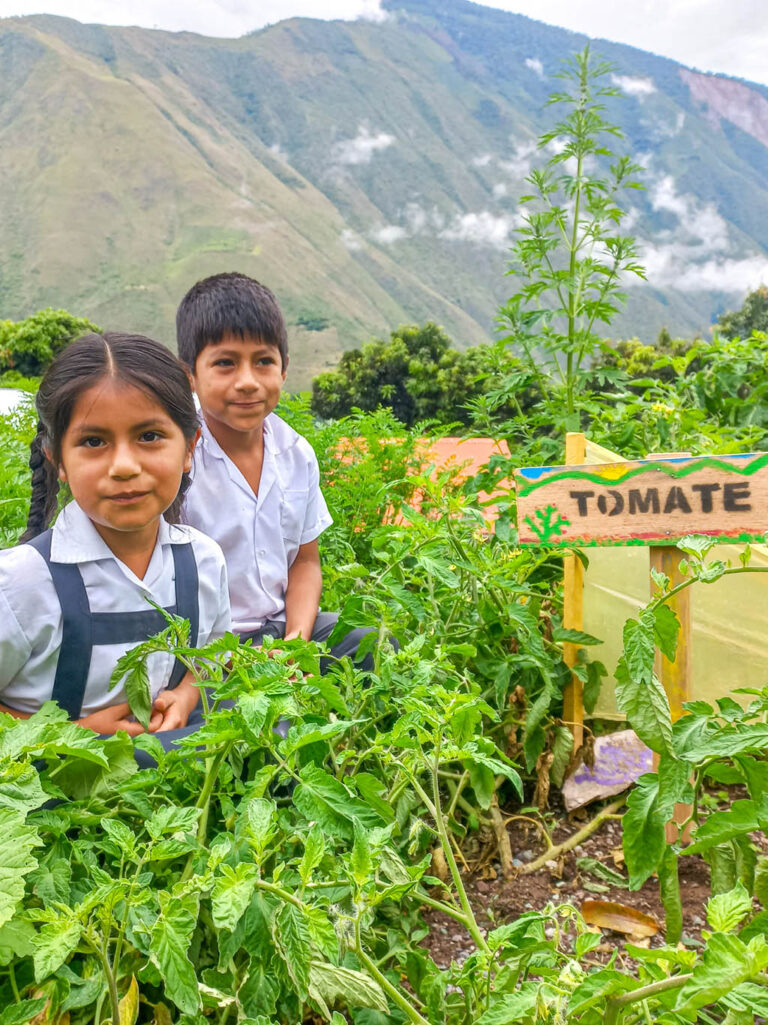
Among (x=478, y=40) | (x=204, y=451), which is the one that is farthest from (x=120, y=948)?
(x=478, y=40)

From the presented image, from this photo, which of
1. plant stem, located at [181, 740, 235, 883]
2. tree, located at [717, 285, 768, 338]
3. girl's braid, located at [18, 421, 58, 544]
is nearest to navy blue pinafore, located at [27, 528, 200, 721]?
girl's braid, located at [18, 421, 58, 544]

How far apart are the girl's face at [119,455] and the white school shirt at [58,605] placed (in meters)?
0.07

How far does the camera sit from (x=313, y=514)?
2498mm

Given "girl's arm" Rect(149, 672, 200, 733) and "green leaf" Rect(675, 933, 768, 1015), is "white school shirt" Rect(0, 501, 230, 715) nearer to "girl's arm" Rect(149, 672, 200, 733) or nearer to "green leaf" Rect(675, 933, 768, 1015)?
"girl's arm" Rect(149, 672, 200, 733)

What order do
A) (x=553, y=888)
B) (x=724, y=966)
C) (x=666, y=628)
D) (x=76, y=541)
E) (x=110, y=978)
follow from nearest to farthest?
(x=724, y=966)
(x=110, y=978)
(x=666, y=628)
(x=76, y=541)
(x=553, y=888)

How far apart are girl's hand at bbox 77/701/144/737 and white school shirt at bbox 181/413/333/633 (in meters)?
0.58

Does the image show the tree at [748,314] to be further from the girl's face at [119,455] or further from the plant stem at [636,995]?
the plant stem at [636,995]

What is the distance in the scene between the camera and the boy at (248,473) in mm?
2246

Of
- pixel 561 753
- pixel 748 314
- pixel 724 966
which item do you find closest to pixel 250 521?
pixel 561 753

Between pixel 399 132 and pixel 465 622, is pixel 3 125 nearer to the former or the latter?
pixel 399 132

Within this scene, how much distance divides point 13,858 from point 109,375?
3.17 ft

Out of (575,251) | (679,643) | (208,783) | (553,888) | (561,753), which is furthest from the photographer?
(575,251)

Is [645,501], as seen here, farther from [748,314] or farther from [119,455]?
[748,314]

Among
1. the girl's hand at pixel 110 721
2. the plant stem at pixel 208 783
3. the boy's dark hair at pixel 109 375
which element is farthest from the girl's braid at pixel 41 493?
the plant stem at pixel 208 783
